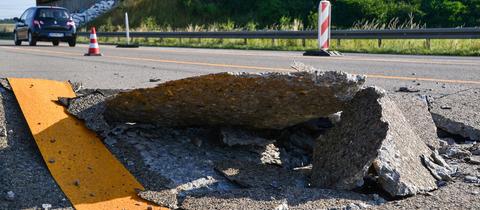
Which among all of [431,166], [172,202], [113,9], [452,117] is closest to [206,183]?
[172,202]

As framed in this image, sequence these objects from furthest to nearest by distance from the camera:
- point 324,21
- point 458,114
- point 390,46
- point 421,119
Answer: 1. point 390,46
2. point 324,21
3. point 458,114
4. point 421,119

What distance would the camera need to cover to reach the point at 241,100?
2.86 m

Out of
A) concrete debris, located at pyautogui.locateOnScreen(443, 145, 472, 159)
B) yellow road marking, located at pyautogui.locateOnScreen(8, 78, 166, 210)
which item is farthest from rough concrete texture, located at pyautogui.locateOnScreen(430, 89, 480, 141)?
yellow road marking, located at pyautogui.locateOnScreen(8, 78, 166, 210)

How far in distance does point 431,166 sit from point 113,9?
4139cm

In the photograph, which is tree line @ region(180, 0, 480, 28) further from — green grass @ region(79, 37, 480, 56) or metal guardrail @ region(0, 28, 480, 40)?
green grass @ region(79, 37, 480, 56)

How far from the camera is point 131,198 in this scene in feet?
8.64

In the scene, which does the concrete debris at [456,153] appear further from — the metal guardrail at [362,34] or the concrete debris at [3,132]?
the metal guardrail at [362,34]

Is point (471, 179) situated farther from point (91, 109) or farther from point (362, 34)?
point (362, 34)

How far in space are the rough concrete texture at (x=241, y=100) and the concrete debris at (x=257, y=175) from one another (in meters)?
0.30

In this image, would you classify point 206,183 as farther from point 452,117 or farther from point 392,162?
point 452,117

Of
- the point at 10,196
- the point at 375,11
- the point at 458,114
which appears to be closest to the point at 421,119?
the point at 458,114

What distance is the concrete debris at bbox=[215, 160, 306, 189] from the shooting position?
2.81m

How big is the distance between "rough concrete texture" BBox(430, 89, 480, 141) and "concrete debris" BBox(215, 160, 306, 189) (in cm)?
145

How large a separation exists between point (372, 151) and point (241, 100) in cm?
75
